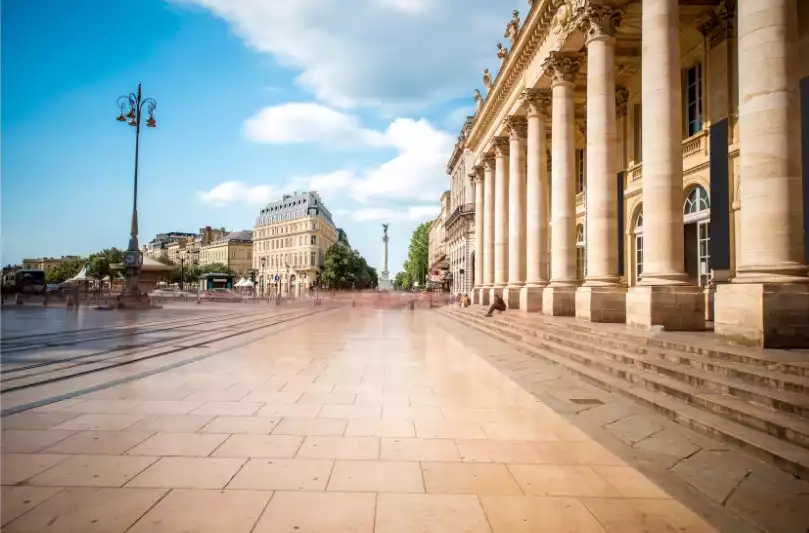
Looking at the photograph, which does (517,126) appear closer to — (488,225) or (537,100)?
(537,100)

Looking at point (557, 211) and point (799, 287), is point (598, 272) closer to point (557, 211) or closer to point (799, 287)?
point (557, 211)

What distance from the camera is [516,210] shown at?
2517cm

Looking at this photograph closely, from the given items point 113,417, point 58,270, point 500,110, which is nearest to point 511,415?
point 113,417

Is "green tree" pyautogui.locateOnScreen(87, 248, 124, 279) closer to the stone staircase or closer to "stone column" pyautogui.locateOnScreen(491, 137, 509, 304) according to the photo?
"stone column" pyautogui.locateOnScreen(491, 137, 509, 304)

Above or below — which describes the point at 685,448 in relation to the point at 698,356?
below

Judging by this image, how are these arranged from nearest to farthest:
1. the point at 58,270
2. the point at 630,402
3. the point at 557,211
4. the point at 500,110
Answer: the point at 630,402
the point at 557,211
the point at 500,110
the point at 58,270

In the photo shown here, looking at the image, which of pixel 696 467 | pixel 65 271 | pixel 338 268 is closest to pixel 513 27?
pixel 696 467

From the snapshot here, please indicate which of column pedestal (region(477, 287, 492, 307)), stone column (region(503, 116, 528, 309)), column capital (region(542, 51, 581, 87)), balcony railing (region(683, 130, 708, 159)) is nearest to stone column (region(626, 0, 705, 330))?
balcony railing (region(683, 130, 708, 159))

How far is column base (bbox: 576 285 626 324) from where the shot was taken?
1402 centimetres

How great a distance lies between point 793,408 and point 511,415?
308 cm

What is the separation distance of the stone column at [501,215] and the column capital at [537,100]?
585 cm

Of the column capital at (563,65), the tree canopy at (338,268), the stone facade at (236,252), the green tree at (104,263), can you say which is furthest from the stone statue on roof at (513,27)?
the stone facade at (236,252)

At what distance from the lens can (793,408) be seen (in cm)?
519

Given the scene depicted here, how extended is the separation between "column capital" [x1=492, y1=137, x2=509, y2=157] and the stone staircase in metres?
19.2
